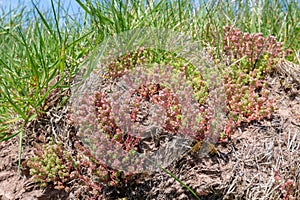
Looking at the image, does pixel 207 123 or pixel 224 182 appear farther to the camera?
A: pixel 207 123

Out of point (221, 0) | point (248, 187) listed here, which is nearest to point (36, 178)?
point (248, 187)

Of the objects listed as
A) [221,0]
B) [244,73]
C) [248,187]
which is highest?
[221,0]

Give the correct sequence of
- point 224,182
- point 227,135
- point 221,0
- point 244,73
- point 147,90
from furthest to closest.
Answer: point 221,0 → point 244,73 → point 147,90 → point 227,135 → point 224,182

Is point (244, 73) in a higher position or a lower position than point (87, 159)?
higher

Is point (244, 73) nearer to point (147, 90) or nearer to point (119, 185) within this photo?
point (147, 90)

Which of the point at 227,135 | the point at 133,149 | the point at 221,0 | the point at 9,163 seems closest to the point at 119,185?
the point at 133,149

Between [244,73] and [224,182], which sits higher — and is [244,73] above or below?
above

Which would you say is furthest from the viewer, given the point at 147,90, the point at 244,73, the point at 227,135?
the point at 244,73

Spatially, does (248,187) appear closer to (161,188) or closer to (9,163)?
(161,188)

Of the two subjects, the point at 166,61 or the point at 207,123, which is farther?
the point at 166,61

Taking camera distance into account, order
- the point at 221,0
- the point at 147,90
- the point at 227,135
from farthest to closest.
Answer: the point at 221,0, the point at 147,90, the point at 227,135
